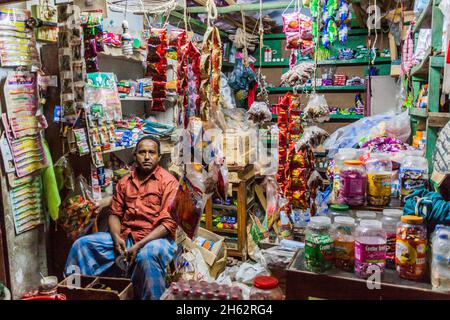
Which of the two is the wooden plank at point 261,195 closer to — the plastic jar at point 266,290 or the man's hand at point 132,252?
the man's hand at point 132,252

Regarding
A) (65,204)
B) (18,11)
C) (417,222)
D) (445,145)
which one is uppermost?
(18,11)

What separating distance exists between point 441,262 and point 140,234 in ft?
7.06

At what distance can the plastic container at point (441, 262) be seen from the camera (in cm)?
125

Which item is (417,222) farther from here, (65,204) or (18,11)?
(18,11)

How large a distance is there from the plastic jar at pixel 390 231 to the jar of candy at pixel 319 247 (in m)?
0.23

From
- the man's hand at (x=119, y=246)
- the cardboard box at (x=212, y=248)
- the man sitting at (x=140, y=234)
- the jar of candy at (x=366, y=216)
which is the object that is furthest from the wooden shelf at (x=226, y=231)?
the jar of candy at (x=366, y=216)

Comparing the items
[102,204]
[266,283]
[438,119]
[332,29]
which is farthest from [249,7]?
[266,283]

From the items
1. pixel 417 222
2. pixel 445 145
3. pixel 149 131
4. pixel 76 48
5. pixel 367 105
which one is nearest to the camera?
pixel 417 222

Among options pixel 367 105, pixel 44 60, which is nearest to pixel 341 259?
pixel 44 60

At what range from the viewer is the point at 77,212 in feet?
9.35

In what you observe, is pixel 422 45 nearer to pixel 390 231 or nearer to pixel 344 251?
pixel 390 231

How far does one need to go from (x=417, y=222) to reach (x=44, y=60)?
273cm
